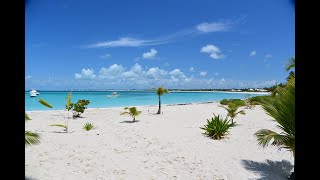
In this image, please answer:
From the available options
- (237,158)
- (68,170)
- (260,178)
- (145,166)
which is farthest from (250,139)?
(68,170)

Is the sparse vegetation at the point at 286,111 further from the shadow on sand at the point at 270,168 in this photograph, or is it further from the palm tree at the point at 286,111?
the shadow on sand at the point at 270,168

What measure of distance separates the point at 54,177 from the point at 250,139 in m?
6.63

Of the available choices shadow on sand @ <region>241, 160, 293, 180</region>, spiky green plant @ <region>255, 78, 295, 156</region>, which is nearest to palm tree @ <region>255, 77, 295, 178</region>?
spiky green plant @ <region>255, 78, 295, 156</region>

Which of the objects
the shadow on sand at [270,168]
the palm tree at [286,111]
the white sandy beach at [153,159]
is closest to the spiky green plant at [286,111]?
the palm tree at [286,111]

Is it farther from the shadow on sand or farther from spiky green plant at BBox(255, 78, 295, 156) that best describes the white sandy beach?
spiky green plant at BBox(255, 78, 295, 156)

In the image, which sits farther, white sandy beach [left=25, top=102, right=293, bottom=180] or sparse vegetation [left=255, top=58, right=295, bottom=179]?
white sandy beach [left=25, top=102, right=293, bottom=180]

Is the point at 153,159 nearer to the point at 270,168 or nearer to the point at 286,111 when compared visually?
the point at 270,168

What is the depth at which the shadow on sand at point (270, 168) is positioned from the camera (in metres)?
5.39

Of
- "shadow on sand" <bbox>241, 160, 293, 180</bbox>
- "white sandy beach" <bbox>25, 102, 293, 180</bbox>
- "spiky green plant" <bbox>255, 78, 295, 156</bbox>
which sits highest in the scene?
"spiky green plant" <bbox>255, 78, 295, 156</bbox>

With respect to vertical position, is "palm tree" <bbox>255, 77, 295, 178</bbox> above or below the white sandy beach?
above

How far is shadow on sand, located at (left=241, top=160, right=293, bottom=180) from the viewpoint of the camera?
539 centimetres
